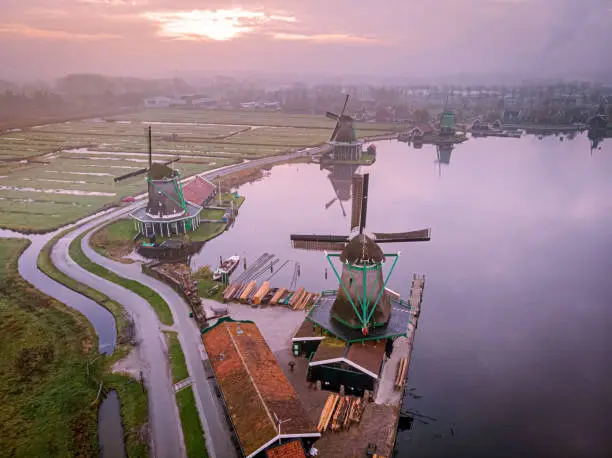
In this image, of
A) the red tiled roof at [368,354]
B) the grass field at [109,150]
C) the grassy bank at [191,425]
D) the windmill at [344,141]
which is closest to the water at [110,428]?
the grassy bank at [191,425]

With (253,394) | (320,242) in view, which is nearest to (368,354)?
(253,394)

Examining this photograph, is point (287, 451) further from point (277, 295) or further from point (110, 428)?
point (277, 295)

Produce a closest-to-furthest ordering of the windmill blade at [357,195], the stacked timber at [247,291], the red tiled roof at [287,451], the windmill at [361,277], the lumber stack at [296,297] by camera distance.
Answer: the red tiled roof at [287,451] → the windmill at [361,277] → the windmill blade at [357,195] → the lumber stack at [296,297] → the stacked timber at [247,291]

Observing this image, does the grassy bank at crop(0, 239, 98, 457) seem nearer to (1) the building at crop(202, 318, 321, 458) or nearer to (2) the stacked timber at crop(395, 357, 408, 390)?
(1) the building at crop(202, 318, 321, 458)

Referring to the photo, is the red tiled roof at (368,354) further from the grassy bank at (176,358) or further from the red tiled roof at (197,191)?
the red tiled roof at (197,191)

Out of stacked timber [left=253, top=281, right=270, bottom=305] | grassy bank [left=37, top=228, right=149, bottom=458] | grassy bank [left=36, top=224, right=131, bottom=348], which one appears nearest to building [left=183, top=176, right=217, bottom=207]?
grassy bank [left=36, top=224, right=131, bottom=348]

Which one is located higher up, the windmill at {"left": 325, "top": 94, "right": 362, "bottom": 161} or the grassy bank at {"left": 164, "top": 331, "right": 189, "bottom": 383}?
the windmill at {"left": 325, "top": 94, "right": 362, "bottom": 161}

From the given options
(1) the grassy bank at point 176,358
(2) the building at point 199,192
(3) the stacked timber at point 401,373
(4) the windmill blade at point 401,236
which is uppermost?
(4) the windmill blade at point 401,236
